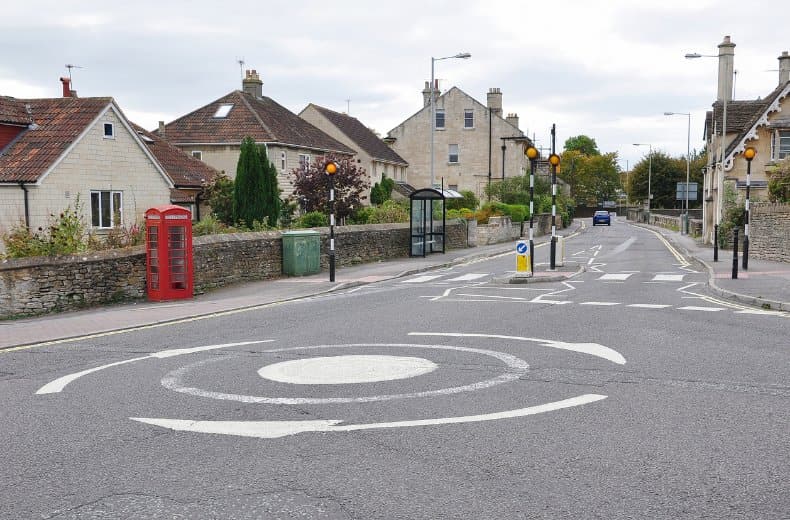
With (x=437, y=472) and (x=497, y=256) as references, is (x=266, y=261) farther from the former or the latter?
(x=437, y=472)

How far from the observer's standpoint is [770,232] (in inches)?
1105

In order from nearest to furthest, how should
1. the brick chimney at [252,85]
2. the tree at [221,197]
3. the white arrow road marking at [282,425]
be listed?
1. the white arrow road marking at [282,425]
2. the tree at [221,197]
3. the brick chimney at [252,85]

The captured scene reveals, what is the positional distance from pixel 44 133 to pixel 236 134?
1459 cm

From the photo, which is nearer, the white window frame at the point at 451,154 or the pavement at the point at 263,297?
the pavement at the point at 263,297

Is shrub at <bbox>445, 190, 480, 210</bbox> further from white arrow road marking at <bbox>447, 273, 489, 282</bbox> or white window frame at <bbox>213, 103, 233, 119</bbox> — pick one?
white arrow road marking at <bbox>447, 273, 489, 282</bbox>

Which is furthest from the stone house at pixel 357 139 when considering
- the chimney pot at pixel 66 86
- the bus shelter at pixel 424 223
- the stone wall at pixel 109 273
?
the stone wall at pixel 109 273

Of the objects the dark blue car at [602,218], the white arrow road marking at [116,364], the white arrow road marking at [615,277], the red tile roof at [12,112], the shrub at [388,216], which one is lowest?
the white arrow road marking at [615,277]

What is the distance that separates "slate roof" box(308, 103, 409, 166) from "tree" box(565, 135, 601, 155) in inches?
4106

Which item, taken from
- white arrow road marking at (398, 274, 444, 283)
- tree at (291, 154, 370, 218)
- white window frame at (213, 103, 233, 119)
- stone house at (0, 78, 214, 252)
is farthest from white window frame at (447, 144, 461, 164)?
white arrow road marking at (398, 274, 444, 283)

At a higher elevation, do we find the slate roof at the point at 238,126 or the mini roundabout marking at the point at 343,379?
the slate roof at the point at 238,126

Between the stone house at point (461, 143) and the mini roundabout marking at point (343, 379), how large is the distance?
57224 millimetres

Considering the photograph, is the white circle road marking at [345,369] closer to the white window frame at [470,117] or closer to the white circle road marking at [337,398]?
the white circle road marking at [337,398]

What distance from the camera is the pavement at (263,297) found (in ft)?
42.3

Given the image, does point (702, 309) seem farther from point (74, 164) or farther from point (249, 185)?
point (74, 164)
